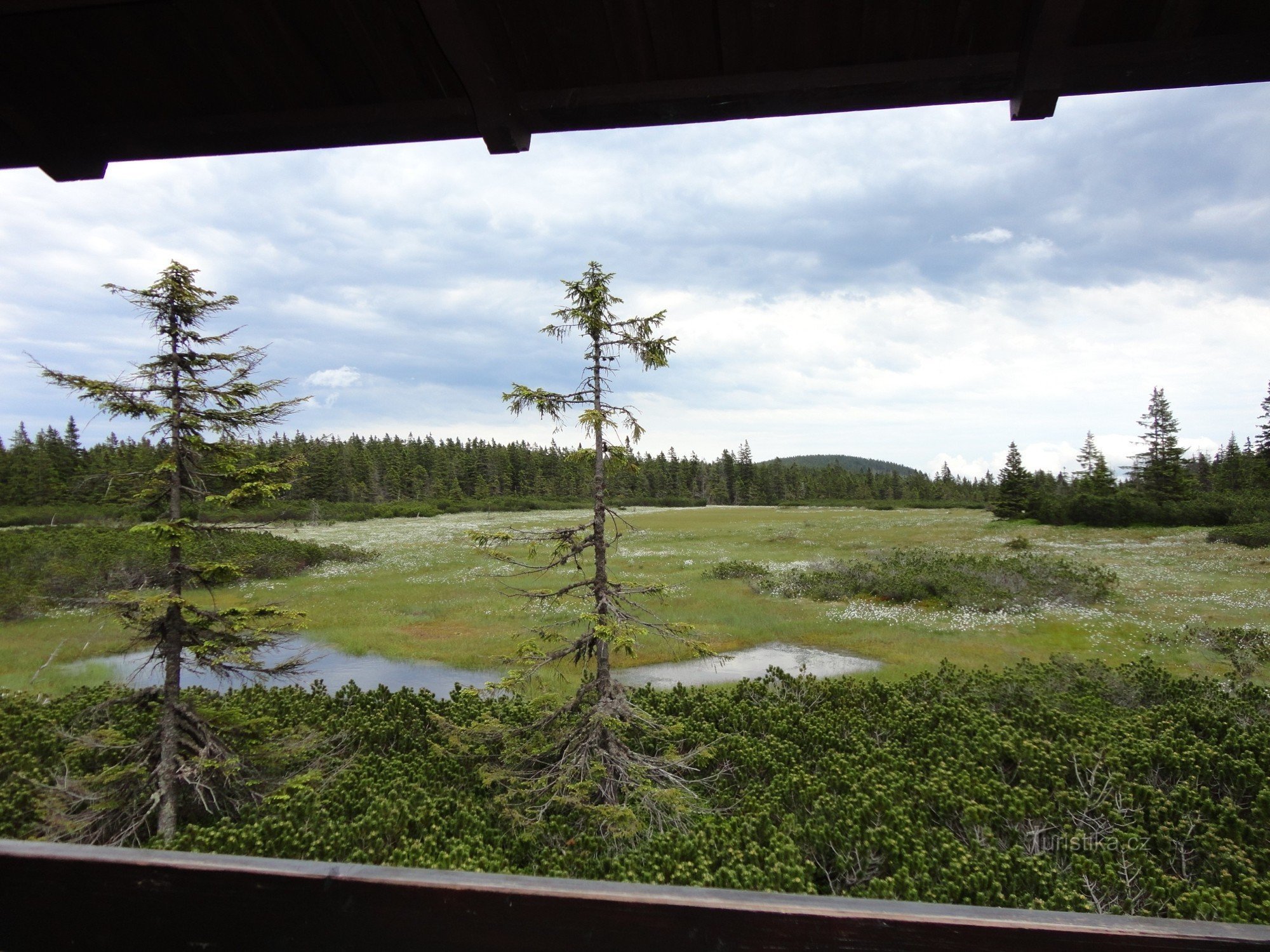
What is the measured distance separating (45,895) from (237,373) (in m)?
7.07

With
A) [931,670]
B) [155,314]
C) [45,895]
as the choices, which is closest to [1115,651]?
[931,670]

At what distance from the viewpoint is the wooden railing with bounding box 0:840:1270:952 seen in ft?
3.73

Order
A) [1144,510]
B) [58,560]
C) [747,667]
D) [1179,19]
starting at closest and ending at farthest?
[1179,19]
[58,560]
[747,667]
[1144,510]

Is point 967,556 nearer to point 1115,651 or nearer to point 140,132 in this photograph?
point 1115,651


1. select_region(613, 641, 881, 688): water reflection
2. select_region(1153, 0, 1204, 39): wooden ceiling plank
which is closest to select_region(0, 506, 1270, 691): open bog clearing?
select_region(613, 641, 881, 688): water reflection

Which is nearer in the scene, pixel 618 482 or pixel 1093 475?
pixel 618 482

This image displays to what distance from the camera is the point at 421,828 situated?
7055mm

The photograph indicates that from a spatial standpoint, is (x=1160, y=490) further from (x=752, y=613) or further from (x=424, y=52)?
(x=424, y=52)

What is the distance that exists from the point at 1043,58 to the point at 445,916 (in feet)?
9.85

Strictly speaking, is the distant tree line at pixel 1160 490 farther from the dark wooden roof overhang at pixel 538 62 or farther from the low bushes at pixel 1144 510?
the dark wooden roof overhang at pixel 538 62

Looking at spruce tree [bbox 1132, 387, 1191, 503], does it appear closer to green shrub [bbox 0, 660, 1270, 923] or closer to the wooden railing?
green shrub [bbox 0, 660, 1270, 923]

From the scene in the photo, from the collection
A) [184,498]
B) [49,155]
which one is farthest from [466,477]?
[49,155]

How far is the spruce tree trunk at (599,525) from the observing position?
7859 mm

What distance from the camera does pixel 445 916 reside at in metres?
1.23
